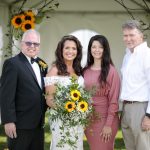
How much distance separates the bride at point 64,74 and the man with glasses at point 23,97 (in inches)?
5.1

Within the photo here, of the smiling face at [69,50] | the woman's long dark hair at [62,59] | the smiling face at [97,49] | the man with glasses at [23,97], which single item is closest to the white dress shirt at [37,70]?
the man with glasses at [23,97]

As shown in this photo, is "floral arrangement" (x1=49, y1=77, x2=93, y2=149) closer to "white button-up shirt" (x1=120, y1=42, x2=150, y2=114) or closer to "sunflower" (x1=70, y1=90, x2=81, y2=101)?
"sunflower" (x1=70, y1=90, x2=81, y2=101)

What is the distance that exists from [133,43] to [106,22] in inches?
200

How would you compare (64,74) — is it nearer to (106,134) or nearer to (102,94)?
(102,94)

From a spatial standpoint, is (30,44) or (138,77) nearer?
(138,77)

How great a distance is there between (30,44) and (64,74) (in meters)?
0.46

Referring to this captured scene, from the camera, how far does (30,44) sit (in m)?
4.32

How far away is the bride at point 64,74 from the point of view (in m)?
4.30

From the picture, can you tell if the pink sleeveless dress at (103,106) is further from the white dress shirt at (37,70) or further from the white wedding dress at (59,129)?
the white dress shirt at (37,70)

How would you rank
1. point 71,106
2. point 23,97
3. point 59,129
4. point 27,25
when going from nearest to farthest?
point 71,106, point 23,97, point 59,129, point 27,25

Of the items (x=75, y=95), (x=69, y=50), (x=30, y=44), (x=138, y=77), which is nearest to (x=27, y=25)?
(x=30, y=44)

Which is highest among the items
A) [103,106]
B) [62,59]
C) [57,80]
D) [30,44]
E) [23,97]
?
[30,44]

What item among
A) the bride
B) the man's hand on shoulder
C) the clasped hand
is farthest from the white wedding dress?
the man's hand on shoulder

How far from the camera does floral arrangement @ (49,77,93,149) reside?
414 cm
